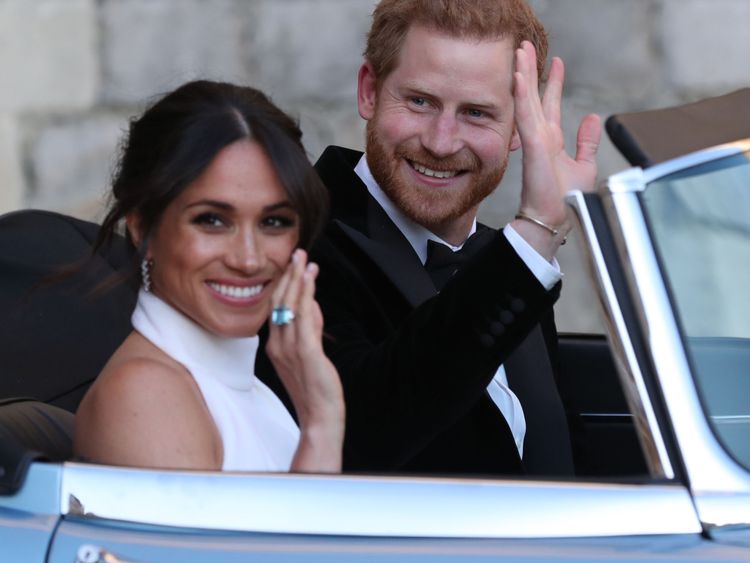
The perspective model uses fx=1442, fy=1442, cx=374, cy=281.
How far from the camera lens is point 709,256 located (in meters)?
1.98

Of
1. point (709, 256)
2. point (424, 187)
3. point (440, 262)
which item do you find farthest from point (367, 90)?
point (709, 256)

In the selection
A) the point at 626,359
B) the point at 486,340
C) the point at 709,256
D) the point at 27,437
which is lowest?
the point at 27,437

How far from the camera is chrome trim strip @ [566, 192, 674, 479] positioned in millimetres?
1894

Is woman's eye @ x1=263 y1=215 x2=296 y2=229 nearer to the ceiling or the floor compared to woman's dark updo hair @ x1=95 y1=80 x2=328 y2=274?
nearer to the floor

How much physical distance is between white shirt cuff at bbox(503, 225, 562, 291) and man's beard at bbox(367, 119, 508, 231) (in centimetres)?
63

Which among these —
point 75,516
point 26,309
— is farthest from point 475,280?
point 26,309

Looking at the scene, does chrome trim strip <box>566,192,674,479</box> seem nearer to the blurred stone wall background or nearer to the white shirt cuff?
the white shirt cuff

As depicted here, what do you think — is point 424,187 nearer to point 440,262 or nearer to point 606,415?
point 440,262

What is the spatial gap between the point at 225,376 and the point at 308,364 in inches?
7.9

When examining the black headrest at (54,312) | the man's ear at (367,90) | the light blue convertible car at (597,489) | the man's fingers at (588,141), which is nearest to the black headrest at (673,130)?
the light blue convertible car at (597,489)

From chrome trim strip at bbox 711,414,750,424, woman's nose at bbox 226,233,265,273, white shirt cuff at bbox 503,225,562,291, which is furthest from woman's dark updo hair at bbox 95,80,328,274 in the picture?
Answer: chrome trim strip at bbox 711,414,750,424

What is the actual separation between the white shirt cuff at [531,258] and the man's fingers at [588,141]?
0.20m

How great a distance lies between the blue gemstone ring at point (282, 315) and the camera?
2201mm

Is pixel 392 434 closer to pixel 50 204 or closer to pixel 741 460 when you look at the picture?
pixel 741 460
